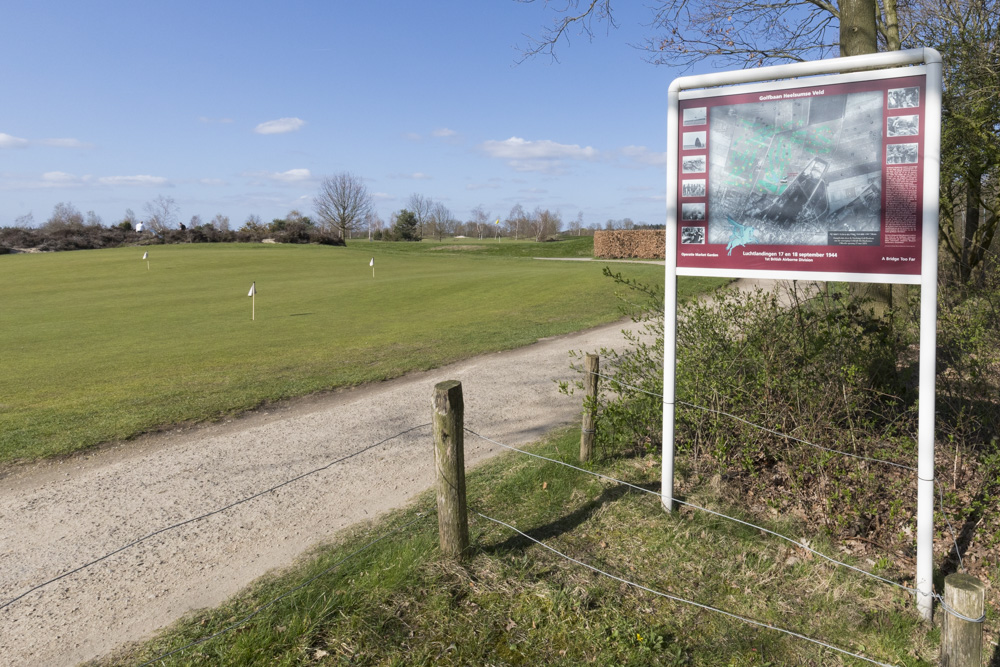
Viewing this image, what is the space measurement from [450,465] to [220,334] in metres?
13.6

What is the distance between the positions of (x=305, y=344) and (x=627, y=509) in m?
10.7

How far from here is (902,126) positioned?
3.89 metres

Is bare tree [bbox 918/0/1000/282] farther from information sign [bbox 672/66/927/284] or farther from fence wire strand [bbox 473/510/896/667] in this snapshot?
fence wire strand [bbox 473/510/896/667]

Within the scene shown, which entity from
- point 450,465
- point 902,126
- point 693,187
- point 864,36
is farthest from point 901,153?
point 864,36

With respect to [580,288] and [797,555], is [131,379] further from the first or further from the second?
[580,288]

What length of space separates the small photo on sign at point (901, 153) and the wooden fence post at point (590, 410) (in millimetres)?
2858

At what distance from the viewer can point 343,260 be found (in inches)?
1702

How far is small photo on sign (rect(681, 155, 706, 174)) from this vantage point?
4.64m

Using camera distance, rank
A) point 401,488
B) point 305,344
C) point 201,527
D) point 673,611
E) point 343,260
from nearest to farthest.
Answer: point 673,611, point 201,527, point 401,488, point 305,344, point 343,260

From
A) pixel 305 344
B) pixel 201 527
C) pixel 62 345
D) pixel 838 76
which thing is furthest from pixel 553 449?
pixel 62 345

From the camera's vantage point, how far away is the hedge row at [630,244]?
1881 inches

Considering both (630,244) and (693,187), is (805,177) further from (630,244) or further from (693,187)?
(630,244)

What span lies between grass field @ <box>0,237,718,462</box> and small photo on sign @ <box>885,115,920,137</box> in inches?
316

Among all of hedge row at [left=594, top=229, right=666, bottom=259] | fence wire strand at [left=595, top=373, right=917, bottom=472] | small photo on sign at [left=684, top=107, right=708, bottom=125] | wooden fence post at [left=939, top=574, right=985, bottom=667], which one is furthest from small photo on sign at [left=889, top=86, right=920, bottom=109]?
hedge row at [left=594, top=229, right=666, bottom=259]
